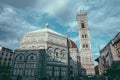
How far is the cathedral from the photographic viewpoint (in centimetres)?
3188

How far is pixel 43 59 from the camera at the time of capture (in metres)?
32.8

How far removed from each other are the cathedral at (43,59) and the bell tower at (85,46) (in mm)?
4160

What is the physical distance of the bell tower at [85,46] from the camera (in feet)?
143

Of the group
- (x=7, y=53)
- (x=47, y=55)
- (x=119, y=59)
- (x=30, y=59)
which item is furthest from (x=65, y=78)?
(x=7, y=53)

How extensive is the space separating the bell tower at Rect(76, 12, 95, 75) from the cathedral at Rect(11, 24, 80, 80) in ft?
13.6

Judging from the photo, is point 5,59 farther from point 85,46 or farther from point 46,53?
point 85,46

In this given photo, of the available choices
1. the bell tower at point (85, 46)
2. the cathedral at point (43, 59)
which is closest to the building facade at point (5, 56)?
the cathedral at point (43, 59)

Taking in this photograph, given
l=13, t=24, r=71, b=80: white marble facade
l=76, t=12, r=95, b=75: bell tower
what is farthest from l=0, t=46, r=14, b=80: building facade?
l=76, t=12, r=95, b=75: bell tower

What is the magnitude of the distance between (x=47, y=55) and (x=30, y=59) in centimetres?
535

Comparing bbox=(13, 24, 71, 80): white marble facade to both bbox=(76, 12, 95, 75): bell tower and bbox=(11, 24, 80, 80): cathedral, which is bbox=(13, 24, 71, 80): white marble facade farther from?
bbox=(76, 12, 95, 75): bell tower

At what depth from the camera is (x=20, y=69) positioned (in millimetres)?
33062

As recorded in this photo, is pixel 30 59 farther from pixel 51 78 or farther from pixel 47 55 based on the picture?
pixel 51 78

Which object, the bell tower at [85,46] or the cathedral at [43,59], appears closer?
the cathedral at [43,59]

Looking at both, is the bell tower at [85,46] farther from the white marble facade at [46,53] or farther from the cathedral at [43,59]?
the white marble facade at [46,53]
